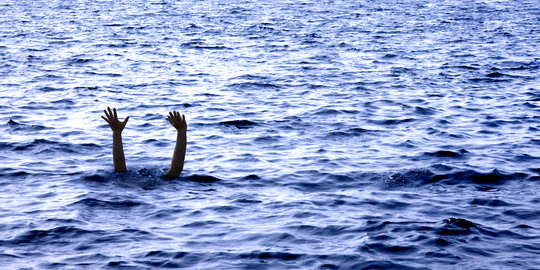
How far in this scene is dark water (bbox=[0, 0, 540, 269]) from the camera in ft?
33.5

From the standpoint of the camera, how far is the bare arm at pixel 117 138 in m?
12.5

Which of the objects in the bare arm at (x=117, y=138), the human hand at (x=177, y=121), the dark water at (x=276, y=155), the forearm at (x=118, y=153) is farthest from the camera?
the forearm at (x=118, y=153)

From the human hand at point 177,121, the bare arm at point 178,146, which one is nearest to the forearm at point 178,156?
the bare arm at point 178,146

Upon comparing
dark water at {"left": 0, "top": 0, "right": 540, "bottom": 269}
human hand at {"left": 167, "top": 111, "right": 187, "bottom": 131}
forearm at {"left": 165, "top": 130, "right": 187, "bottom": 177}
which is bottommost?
dark water at {"left": 0, "top": 0, "right": 540, "bottom": 269}

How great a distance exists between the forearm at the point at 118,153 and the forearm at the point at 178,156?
0.97 metres

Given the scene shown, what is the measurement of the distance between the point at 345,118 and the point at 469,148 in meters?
4.34

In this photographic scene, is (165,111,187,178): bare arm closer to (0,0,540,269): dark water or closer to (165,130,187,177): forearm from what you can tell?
(165,130,187,177): forearm

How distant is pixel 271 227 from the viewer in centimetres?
1104

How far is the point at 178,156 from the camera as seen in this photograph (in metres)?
13.3

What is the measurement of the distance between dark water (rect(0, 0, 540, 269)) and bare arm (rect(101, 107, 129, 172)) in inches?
9.0

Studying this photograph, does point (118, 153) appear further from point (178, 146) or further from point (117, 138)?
point (178, 146)

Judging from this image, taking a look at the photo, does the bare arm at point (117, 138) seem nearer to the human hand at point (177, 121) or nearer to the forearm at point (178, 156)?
the human hand at point (177, 121)

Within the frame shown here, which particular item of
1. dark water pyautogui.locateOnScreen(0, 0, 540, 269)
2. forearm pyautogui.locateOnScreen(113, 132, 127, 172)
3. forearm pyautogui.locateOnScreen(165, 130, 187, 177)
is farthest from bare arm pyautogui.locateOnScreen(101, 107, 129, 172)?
forearm pyautogui.locateOnScreen(165, 130, 187, 177)

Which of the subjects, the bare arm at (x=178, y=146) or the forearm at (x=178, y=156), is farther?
the forearm at (x=178, y=156)
